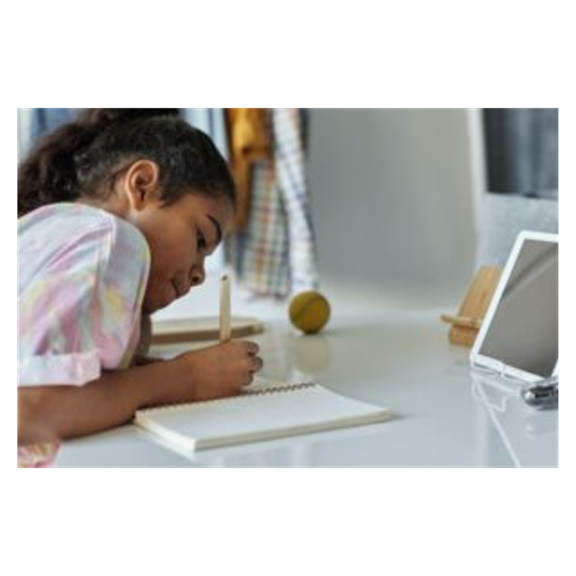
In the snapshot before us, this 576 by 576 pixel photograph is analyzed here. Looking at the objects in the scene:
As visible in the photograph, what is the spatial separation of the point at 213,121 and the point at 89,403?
1.34 m

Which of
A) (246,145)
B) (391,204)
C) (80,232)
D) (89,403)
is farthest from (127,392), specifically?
(391,204)

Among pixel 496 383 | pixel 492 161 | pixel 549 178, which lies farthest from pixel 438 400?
pixel 492 161

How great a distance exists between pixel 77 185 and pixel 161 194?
0.52ft

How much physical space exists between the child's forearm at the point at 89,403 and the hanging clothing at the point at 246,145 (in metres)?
1.13

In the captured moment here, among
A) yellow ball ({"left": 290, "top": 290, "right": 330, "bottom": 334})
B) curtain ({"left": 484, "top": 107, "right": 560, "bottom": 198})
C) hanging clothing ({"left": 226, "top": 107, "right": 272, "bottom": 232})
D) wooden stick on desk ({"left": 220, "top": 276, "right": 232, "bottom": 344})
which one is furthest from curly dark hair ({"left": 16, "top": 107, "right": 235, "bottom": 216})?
curtain ({"left": 484, "top": 107, "right": 560, "bottom": 198})

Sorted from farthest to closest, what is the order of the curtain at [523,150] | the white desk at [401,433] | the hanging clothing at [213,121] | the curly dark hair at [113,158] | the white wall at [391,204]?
the white wall at [391,204]
the hanging clothing at [213,121]
the curtain at [523,150]
the curly dark hair at [113,158]
the white desk at [401,433]

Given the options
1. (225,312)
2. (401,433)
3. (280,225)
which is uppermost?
(280,225)

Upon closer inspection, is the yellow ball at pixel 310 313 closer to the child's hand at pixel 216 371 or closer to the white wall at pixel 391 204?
the child's hand at pixel 216 371

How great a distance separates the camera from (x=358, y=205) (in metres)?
2.48

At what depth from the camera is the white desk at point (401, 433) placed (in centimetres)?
92

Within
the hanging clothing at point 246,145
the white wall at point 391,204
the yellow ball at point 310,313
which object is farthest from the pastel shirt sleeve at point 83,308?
the white wall at point 391,204

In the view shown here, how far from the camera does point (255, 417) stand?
104 centimetres

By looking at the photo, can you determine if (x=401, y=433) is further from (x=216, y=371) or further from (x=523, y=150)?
(x=523, y=150)
